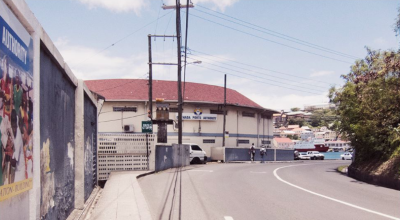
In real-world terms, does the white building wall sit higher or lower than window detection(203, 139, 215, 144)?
higher

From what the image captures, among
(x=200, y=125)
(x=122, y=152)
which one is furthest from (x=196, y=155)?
(x=122, y=152)

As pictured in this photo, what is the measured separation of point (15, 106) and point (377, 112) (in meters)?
18.5

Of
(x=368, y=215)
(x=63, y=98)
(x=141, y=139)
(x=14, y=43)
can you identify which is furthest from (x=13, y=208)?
(x=141, y=139)

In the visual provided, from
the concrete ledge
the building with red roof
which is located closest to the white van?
the building with red roof

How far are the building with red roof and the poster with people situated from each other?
33.8 meters

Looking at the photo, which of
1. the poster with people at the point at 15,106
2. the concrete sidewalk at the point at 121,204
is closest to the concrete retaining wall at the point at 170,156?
the concrete sidewalk at the point at 121,204

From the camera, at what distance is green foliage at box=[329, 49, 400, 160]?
1780 cm

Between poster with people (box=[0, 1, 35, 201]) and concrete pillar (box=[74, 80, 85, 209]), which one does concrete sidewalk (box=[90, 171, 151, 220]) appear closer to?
concrete pillar (box=[74, 80, 85, 209])

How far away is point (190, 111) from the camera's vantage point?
139 ft

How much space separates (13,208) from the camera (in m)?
4.11

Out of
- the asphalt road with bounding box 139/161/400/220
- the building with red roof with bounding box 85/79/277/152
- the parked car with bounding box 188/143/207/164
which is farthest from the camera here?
the building with red roof with bounding box 85/79/277/152

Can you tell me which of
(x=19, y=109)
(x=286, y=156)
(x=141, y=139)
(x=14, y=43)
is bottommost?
(x=286, y=156)

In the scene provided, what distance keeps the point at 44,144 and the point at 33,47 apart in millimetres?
1615

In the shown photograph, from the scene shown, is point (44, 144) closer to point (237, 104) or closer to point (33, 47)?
point (33, 47)
